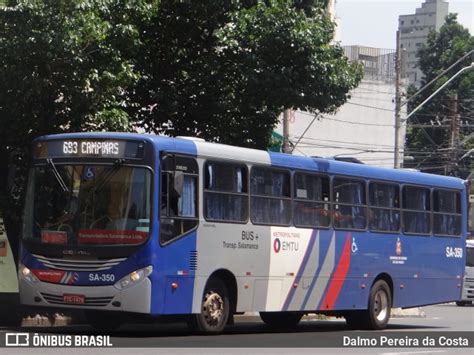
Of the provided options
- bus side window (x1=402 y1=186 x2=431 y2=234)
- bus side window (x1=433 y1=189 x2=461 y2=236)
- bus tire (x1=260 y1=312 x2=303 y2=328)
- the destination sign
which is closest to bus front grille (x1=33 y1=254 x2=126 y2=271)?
the destination sign

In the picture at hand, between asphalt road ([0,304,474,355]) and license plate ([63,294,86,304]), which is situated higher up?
license plate ([63,294,86,304])

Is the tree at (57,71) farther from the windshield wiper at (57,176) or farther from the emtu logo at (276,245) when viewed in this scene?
the emtu logo at (276,245)

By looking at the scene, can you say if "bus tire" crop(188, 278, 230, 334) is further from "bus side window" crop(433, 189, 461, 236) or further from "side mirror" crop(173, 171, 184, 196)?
"bus side window" crop(433, 189, 461, 236)

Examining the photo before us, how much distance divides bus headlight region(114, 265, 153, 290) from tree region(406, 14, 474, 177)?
134ft

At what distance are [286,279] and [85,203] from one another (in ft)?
15.2

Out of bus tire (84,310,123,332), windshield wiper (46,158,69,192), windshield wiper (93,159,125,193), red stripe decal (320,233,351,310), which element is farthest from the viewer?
red stripe decal (320,233,351,310)

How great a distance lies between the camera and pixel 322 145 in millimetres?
55281

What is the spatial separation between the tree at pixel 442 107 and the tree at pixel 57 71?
123ft

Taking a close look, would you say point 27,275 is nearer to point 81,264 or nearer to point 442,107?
point 81,264

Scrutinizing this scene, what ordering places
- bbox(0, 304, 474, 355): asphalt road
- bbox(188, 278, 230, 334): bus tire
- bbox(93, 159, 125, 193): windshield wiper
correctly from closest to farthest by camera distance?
bbox(0, 304, 474, 355): asphalt road < bbox(93, 159, 125, 193): windshield wiper < bbox(188, 278, 230, 334): bus tire

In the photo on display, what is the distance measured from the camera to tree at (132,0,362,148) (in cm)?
2145

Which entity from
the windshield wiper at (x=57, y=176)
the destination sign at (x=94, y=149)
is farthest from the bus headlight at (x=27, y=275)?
the destination sign at (x=94, y=149)

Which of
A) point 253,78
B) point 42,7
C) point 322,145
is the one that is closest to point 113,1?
point 42,7

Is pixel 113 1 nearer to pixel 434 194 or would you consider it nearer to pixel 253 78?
pixel 253 78
